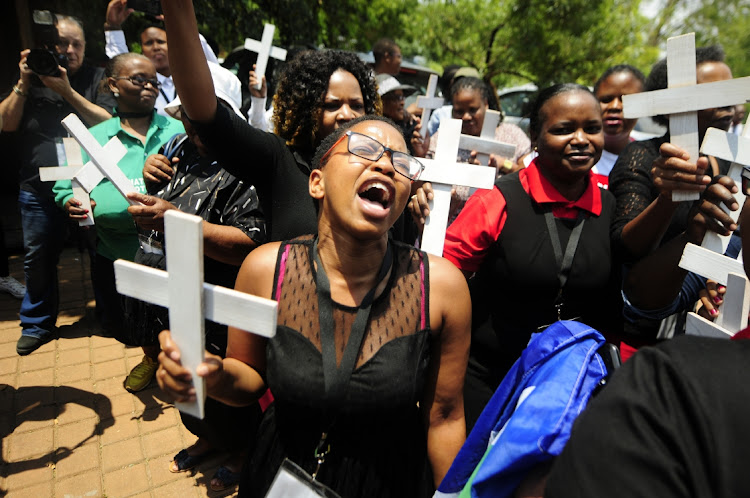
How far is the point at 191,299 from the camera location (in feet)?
3.74

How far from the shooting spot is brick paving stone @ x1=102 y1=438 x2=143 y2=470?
269cm

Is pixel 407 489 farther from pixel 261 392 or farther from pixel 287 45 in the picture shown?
pixel 287 45

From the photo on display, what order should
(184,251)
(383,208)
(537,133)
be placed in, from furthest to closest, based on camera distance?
(537,133)
(383,208)
(184,251)

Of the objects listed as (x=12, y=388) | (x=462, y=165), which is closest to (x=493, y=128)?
(x=462, y=165)

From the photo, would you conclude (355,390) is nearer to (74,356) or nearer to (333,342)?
(333,342)

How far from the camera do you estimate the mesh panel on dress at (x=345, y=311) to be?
1.37m

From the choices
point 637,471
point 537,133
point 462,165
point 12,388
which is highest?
point 537,133

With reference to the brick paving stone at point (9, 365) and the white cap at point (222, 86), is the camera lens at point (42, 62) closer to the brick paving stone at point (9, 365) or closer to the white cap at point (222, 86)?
the white cap at point (222, 86)

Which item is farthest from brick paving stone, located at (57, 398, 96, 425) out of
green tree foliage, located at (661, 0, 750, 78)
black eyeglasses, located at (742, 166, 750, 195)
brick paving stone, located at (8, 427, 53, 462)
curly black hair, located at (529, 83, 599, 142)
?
green tree foliage, located at (661, 0, 750, 78)

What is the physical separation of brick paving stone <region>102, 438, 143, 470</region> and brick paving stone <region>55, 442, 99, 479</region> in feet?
0.16

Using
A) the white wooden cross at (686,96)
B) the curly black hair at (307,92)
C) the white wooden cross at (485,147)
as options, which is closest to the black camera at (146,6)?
the curly black hair at (307,92)

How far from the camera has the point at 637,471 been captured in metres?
0.67

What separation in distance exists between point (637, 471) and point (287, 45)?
29.6 feet

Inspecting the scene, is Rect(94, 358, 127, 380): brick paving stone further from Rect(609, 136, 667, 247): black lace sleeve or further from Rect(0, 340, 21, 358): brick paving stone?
Rect(609, 136, 667, 247): black lace sleeve
